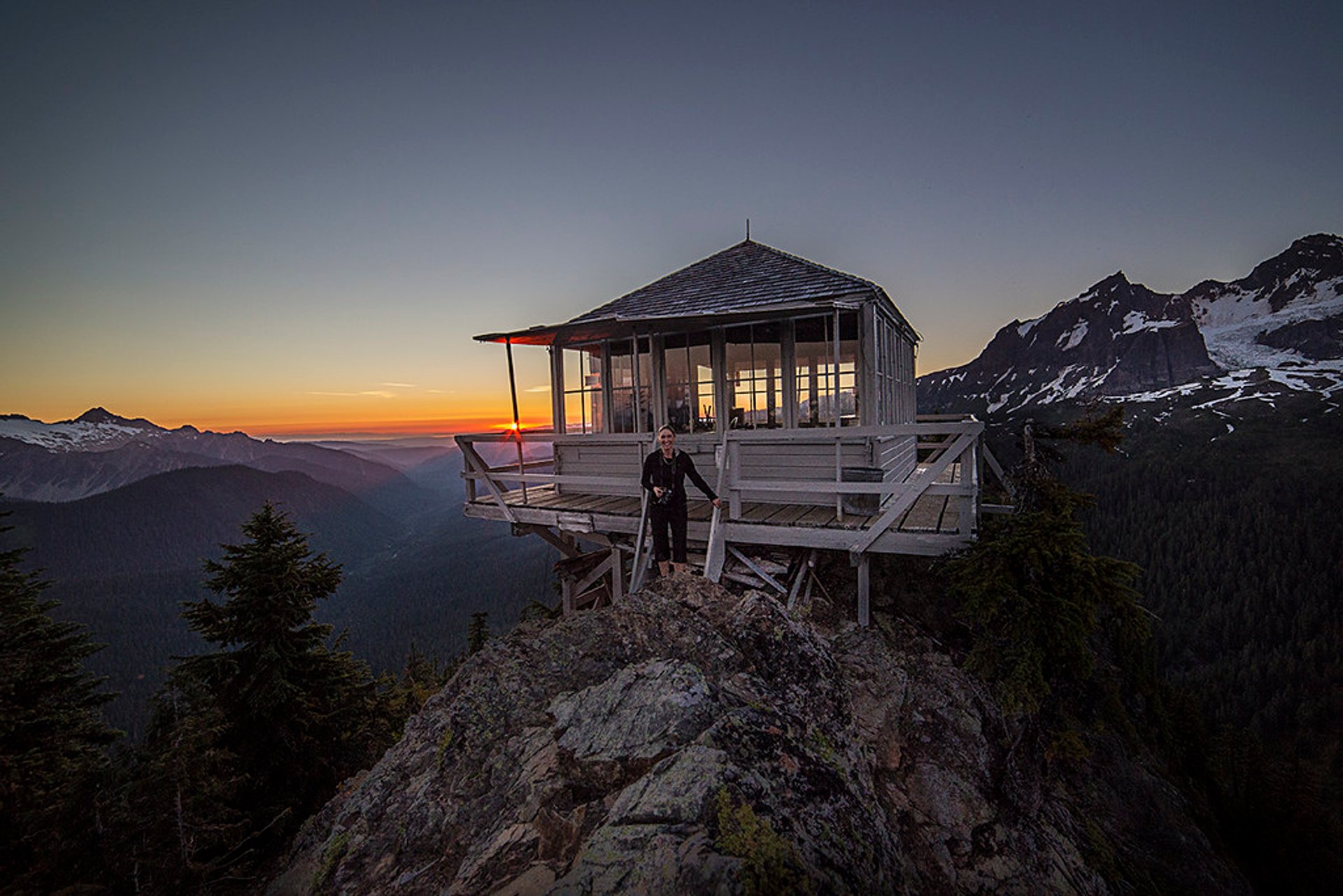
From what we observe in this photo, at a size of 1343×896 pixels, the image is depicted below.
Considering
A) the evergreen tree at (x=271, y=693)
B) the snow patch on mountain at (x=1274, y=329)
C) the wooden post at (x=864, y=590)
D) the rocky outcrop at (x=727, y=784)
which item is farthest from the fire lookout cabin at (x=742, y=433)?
the snow patch on mountain at (x=1274, y=329)

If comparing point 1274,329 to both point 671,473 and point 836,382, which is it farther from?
point 671,473

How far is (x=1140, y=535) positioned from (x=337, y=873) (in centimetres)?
13173

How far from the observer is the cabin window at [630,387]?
10789 mm

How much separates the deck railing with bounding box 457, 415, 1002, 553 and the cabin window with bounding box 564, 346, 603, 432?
1.20 feet

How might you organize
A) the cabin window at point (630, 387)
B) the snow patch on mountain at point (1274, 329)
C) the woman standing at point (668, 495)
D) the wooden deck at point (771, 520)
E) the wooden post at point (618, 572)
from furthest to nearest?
the snow patch on mountain at point (1274, 329)
the cabin window at point (630, 387)
the wooden post at point (618, 572)
the woman standing at point (668, 495)
the wooden deck at point (771, 520)

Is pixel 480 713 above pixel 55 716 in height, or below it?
above

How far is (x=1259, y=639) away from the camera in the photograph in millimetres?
75250

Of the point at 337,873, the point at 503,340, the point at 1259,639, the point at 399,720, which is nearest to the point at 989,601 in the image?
the point at 337,873

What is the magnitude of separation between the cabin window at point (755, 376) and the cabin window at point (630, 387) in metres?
1.72

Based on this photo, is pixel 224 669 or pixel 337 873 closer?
pixel 337 873

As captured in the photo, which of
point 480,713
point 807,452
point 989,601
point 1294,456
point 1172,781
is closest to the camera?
point 480,713

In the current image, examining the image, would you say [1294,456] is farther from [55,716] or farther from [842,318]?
[55,716]

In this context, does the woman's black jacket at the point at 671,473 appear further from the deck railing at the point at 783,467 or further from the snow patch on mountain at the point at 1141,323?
the snow patch on mountain at the point at 1141,323

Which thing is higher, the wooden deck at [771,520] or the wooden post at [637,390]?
the wooden post at [637,390]
